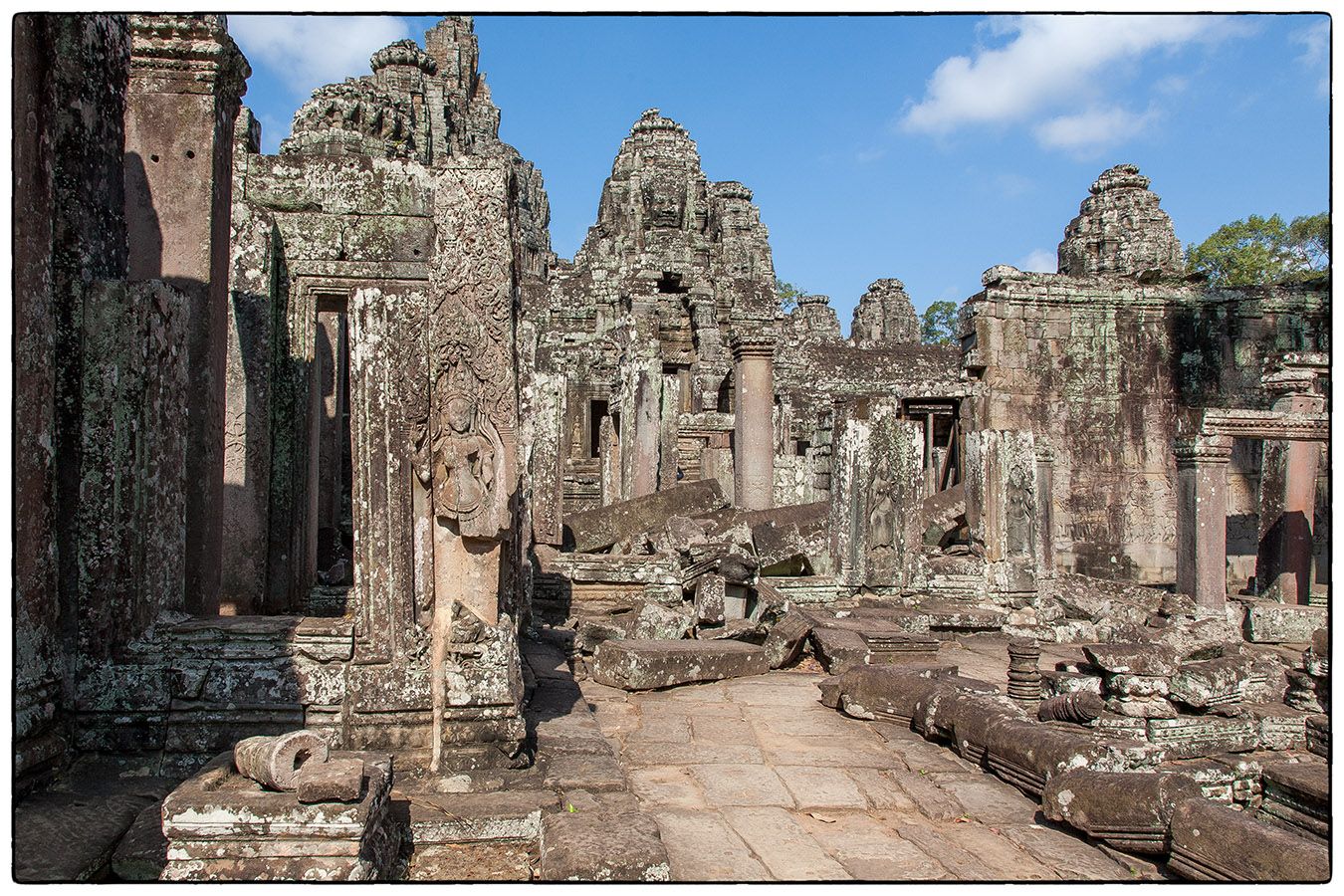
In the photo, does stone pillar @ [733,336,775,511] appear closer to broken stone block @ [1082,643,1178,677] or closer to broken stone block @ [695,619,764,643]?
broken stone block @ [695,619,764,643]

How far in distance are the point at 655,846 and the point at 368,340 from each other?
2.64 m

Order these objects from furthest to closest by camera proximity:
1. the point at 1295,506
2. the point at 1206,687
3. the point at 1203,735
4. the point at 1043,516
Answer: the point at 1043,516 < the point at 1295,506 < the point at 1206,687 < the point at 1203,735

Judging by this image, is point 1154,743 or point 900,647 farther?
point 900,647

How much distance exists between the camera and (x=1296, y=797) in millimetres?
4984

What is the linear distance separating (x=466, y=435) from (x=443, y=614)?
2.92 feet

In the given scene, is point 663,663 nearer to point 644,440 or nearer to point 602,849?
point 602,849

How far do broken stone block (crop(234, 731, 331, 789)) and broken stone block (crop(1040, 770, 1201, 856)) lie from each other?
3.23 m

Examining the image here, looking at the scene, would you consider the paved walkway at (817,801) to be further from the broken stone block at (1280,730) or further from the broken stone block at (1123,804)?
the broken stone block at (1280,730)

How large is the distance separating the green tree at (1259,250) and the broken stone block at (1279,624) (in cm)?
2174

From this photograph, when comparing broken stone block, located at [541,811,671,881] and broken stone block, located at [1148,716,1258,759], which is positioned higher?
broken stone block, located at [541,811,671,881]

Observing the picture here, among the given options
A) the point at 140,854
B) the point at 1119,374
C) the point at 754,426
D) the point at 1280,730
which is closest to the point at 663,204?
the point at 754,426

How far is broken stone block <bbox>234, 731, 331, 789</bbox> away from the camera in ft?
11.3

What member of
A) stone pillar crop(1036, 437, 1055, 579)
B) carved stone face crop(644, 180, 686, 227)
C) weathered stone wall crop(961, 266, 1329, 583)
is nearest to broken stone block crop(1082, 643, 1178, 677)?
stone pillar crop(1036, 437, 1055, 579)

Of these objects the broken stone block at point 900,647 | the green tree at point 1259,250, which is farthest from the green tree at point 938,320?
the broken stone block at point 900,647
